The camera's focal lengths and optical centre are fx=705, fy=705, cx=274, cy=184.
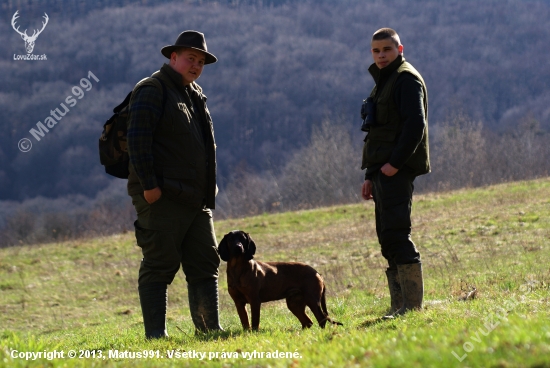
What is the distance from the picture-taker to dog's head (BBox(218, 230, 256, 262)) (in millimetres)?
6871

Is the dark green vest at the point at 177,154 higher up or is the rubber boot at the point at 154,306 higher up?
the dark green vest at the point at 177,154

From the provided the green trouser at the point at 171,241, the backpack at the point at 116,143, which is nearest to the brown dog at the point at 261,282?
the green trouser at the point at 171,241

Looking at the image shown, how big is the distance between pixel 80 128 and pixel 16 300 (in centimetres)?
10570

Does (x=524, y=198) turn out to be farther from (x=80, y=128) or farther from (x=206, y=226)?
(x=80, y=128)

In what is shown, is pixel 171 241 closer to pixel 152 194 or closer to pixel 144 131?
pixel 152 194

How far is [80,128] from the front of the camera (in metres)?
118

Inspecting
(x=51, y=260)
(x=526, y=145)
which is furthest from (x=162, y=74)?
(x=526, y=145)

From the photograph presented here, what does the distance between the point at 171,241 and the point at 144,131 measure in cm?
108

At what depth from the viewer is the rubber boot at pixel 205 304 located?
7133mm

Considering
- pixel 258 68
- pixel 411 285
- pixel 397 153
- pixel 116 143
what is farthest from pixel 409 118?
pixel 258 68

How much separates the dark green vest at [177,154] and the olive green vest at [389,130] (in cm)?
Answer: 169

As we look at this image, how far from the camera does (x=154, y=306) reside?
22.3 ft

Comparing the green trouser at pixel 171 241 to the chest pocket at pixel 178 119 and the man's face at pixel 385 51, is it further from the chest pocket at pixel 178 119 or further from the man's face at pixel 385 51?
the man's face at pixel 385 51

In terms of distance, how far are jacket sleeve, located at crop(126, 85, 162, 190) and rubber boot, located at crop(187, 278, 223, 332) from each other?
1.23 metres
